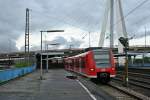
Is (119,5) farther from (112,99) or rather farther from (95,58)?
(112,99)

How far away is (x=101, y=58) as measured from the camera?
100ft

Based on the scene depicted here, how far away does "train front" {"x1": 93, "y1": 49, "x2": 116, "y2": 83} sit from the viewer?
1190 inches

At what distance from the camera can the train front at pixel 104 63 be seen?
30219 mm

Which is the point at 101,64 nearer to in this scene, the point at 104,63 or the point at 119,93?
the point at 104,63

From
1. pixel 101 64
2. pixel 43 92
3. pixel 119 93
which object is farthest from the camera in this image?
pixel 101 64

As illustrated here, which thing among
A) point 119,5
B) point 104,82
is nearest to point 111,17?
point 119,5

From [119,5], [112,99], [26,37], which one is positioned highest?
[119,5]

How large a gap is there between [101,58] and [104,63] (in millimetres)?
495

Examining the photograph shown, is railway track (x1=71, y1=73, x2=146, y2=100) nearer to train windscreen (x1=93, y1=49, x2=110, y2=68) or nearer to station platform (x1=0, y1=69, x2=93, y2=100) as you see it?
station platform (x1=0, y1=69, x2=93, y2=100)

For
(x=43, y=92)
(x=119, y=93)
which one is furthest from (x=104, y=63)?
(x=43, y=92)

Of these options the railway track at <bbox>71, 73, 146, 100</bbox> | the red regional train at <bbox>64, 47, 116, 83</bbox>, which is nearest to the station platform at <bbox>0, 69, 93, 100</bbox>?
the railway track at <bbox>71, 73, 146, 100</bbox>

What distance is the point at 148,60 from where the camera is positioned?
106 m

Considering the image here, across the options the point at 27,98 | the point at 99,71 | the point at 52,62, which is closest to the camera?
the point at 27,98

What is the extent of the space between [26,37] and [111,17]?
56.8ft
